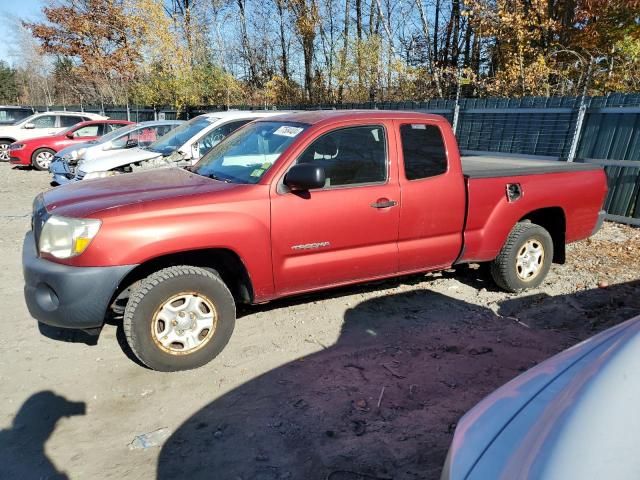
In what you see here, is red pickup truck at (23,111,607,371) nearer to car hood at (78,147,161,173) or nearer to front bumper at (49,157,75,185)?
car hood at (78,147,161,173)

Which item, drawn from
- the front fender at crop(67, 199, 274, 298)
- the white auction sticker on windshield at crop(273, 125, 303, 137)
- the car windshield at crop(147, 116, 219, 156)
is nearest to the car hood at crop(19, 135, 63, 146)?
the car windshield at crop(147, 116, 219, 156)

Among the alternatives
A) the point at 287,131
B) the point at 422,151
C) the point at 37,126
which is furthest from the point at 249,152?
the point at 37,126

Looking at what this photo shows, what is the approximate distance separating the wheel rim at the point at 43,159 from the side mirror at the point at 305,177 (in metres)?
12.9

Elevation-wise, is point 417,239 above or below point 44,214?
below

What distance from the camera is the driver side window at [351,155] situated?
12.1 feet

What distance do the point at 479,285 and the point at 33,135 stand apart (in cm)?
1617

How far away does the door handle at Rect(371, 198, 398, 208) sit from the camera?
3.79 metres

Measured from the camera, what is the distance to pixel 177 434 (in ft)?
8.90

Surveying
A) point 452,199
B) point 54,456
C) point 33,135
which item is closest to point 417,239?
point 452,199

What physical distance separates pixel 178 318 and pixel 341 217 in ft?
4.77

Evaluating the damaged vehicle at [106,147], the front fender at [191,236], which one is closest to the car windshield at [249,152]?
the front fender at [191,236]

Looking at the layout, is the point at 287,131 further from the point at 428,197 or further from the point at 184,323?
the point at 184,323

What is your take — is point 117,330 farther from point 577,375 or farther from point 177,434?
point 577,375

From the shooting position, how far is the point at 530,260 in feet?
15.8
